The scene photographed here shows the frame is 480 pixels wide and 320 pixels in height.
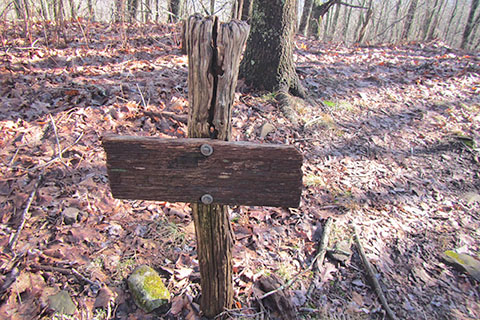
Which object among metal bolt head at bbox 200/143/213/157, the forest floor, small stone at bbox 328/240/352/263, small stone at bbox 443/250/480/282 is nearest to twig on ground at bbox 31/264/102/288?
the forest floor

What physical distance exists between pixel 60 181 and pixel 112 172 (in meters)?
2.24

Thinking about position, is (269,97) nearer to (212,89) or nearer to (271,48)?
(271,48)

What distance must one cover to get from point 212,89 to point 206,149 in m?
0.33

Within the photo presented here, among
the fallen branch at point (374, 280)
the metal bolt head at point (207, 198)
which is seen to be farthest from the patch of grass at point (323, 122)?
the metal bolt head at point (207, 198)

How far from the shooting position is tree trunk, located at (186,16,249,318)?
136 centimetres

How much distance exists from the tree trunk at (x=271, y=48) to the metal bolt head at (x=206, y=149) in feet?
13.0

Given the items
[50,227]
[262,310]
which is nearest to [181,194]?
[262,310]

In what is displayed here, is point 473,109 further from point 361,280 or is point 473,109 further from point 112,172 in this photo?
point 112,172

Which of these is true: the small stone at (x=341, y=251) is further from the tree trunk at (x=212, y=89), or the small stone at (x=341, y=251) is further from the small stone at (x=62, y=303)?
the small stone at (x=62, y=303)

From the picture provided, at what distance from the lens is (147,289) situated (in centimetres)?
247

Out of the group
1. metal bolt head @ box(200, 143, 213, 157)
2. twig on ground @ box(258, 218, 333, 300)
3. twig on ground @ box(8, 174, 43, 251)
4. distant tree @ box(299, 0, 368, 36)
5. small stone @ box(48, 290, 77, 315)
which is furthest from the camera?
distant tree @ box(299, 0, 368, 36)

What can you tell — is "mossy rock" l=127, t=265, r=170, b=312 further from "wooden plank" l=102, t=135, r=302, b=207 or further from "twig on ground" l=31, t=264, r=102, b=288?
"wooden plank" l=102, t=135, r=302, b=207

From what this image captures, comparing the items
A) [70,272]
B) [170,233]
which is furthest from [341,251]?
[70,272]

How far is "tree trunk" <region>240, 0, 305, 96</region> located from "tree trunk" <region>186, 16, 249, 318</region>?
3.71 m
